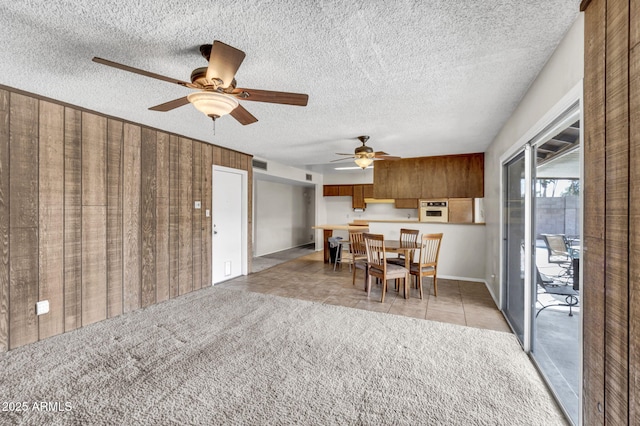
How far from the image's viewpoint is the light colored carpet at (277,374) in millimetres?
1736

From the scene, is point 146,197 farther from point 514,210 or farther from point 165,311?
point 514,210

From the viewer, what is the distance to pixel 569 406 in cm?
177

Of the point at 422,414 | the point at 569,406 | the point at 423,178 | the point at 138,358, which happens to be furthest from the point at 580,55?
the point at 423,178

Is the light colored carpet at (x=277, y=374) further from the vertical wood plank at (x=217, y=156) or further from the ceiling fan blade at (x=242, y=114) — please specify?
the vertical wood plank at (x=217, y=156)

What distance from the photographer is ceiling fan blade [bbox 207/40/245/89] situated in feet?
4.67

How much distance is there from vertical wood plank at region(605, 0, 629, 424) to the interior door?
179 inches

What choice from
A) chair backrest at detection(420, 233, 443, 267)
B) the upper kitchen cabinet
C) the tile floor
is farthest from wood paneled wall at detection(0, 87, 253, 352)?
the upper kitchen cabinet

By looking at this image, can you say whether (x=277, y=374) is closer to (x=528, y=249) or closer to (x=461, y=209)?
(x=528, y=249)

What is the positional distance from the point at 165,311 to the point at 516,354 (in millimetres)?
3764

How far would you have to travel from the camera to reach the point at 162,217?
12.3 ft

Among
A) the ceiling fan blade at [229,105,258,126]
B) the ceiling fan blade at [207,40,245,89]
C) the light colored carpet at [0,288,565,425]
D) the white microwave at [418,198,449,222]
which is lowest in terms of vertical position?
the light colored carpet at [0,288,565,425]

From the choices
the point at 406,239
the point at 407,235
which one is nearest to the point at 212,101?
the point at 406,239

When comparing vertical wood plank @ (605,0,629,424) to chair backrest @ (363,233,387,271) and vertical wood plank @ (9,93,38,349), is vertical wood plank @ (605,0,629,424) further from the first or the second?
vertical wood plank @ (9,93,38,349)

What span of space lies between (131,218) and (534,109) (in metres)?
4.31
